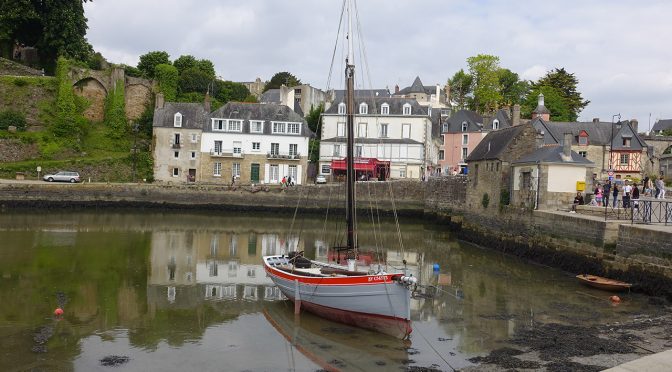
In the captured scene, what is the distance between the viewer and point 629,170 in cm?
4325

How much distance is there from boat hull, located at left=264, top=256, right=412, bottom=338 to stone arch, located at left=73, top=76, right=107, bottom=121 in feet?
133

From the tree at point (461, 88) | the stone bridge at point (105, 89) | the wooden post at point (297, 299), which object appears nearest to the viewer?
the wooden post at point (297, 299)

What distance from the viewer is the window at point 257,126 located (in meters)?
46.3

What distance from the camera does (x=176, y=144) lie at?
148ft

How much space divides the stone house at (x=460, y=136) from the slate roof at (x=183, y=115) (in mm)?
20925

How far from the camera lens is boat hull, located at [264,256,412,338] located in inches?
503

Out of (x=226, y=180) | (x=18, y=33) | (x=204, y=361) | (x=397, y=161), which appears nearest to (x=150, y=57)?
(x=18, y=33)

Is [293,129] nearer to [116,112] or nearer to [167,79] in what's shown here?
[167,79]

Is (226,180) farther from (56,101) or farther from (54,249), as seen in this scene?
(54,249)

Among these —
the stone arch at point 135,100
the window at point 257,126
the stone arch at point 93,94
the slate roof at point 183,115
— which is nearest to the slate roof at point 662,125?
the window at point 257,126

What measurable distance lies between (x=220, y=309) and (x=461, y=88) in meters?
61.8

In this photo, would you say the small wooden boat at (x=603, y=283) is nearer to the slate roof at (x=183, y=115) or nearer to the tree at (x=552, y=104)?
the slate roof at (x=183, y=115)

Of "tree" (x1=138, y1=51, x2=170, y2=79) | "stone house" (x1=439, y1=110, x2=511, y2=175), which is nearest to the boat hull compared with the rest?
"stone house" (x1=439, y1=110, x2=511, y2=175)

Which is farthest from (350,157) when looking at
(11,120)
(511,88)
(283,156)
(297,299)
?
(511,88)
